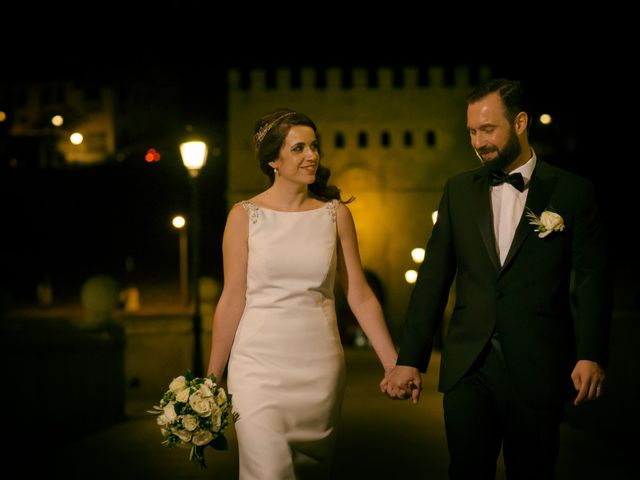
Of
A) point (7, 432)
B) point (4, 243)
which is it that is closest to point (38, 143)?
point (4, 243)

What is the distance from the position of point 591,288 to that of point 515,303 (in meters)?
0.34

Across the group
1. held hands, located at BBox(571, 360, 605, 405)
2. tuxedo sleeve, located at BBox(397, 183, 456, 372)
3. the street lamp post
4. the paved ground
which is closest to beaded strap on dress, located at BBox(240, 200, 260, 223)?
tuxedo sleeve, located at BBox(397, 183, 456, 372)

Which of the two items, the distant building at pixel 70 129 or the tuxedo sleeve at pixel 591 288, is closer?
the tuxedo sleeve at pixel 591 288

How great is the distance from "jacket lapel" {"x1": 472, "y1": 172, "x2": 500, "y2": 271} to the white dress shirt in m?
0.06

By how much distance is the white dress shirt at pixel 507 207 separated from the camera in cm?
487

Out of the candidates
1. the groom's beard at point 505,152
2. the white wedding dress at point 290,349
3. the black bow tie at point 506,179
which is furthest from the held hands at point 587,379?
the white wedding dress at point 290,349

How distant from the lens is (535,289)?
4.71 meters

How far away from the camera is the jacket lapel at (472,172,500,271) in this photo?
15.7 ft

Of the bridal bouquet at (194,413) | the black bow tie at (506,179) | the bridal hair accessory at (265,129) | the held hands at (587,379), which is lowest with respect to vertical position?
the bridal bouquet at (194,413)

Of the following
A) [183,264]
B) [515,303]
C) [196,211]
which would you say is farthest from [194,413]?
[183,264]

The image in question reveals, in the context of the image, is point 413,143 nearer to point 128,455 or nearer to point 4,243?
point 4,243

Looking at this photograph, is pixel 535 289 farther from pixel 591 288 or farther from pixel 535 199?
pixel 535 199

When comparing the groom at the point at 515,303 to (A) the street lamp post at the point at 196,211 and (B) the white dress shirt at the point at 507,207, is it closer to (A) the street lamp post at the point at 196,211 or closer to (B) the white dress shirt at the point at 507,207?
(B) the white dress shirt at the point at 507,207

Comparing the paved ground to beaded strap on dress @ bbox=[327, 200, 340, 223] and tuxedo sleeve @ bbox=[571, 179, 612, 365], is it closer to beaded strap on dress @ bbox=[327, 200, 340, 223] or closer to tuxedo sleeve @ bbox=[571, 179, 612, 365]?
beaded strap on dress @ bbox=[327, 200, 340, 223]
